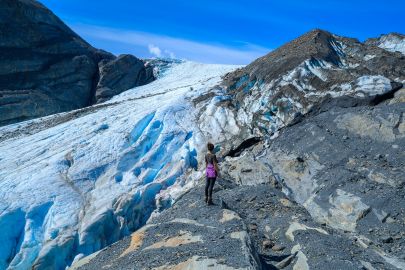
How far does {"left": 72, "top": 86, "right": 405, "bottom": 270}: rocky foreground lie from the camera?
957 cm

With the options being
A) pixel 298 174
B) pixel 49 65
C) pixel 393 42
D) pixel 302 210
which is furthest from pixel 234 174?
pixel 49 65

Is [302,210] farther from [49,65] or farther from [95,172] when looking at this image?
[49,65]

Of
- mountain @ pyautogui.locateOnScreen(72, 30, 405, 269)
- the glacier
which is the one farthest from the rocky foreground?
the glacier

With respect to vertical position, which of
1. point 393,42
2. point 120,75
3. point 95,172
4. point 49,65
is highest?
point 393,42

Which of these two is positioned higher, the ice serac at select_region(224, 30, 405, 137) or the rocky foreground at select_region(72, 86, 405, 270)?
the ice serac at select_region(224, 30, 405, 137)

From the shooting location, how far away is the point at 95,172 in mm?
19938

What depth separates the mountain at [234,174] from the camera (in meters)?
10.4

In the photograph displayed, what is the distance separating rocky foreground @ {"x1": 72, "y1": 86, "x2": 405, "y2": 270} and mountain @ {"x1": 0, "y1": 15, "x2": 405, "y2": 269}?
0.05 metres

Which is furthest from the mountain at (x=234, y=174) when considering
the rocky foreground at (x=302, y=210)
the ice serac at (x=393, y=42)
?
the ice serac at (x=393, y=42)

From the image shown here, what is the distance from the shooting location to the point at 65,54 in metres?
37.8

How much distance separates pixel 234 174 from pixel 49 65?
82.7 feet

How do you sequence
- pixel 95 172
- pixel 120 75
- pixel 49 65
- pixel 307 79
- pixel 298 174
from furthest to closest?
pixel 120 75 → pixel 49 65 → pixel 307 79 → pixel 95 172 → pixel 298 174

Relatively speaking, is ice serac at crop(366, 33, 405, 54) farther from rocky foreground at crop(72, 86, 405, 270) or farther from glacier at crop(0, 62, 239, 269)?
glacier at crop(0, 62, 239, 269)

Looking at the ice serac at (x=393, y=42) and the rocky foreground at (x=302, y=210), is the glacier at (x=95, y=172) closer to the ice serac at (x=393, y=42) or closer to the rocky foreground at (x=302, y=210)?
the rocky foreground at (x=302, y=210)
